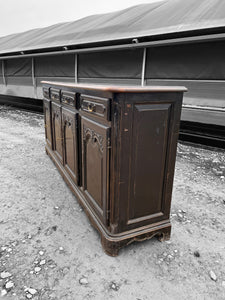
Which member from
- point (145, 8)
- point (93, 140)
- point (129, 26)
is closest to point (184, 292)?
point (93, 140)

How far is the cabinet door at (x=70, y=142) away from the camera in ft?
7.23

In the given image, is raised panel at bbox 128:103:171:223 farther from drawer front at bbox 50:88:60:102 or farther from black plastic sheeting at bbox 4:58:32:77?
black plastic sheeting at bbox 4:58:32:77

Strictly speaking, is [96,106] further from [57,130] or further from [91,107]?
[57,130]

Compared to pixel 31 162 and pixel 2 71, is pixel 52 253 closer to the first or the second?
pixel 31 162

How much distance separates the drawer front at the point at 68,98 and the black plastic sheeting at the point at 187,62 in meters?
3.09

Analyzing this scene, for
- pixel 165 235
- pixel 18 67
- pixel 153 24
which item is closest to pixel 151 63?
pixel 153 24

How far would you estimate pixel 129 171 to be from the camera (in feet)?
5.17

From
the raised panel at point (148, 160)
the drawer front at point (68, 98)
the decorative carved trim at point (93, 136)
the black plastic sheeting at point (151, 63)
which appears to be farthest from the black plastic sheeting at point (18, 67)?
the raised panel at point (148, 160)

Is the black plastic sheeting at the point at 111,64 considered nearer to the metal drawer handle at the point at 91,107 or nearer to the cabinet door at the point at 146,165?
the metal drawer handle at the point at 91,107

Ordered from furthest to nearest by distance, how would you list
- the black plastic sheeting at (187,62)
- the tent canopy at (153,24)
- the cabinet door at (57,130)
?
the black plastic sheeting at (187,62)
the tent canopy at (153,24)
the cabinet door at (57,130)

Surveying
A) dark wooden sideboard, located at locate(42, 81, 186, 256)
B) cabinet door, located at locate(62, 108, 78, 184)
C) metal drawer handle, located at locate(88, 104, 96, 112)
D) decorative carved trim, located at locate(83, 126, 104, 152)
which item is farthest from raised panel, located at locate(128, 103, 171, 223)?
cabinet door, located at locate(62, 108, 78, 184)

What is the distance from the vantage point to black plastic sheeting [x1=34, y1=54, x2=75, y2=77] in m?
6.80

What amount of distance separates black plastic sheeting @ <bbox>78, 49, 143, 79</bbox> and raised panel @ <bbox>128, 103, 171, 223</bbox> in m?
4.00

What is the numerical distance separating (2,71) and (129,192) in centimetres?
1005
